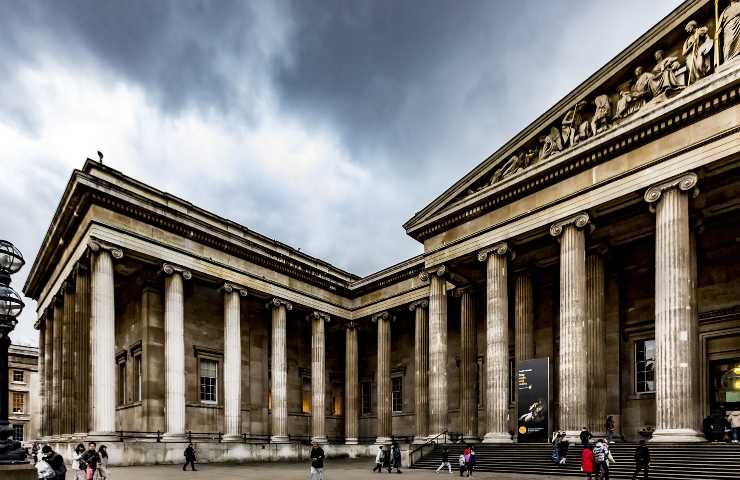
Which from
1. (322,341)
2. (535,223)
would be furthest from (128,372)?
(535,223)

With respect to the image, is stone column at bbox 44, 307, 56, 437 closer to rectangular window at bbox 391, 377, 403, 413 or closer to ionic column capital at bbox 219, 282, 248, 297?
ionic column capital at bbox 219, 282, 248, 297

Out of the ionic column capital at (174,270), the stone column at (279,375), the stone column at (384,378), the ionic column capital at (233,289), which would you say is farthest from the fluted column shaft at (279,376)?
the ionic column capital at (174,270)

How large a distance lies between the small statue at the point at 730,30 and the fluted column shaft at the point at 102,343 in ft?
79.6

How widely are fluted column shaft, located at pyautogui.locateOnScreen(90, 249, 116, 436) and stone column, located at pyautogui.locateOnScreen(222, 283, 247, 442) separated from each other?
5.85m

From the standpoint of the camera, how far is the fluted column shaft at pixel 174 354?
2641 centimetres

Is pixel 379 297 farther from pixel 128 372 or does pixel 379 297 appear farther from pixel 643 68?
pixel 643 68

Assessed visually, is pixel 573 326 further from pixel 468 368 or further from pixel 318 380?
pixel 318 380

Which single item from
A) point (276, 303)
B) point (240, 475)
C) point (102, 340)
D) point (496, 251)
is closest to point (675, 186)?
point (496, 251)

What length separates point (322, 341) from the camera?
35.5 m

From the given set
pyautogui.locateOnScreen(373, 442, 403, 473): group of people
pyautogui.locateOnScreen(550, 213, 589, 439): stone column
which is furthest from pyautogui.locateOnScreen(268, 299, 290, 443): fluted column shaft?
pyautogui.locateOnScreen(550, 213, 589, 439): stone column

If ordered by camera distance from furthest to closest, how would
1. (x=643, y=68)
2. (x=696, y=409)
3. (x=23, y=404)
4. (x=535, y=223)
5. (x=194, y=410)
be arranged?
(x=23, y=404), (x=194, y=410), (x=535, y=223), (x=643, y=68), (x=696, y=409)

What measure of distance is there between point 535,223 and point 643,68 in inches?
276

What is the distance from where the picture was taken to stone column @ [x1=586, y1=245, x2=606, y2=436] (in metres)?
23.2

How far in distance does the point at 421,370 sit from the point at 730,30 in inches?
826
